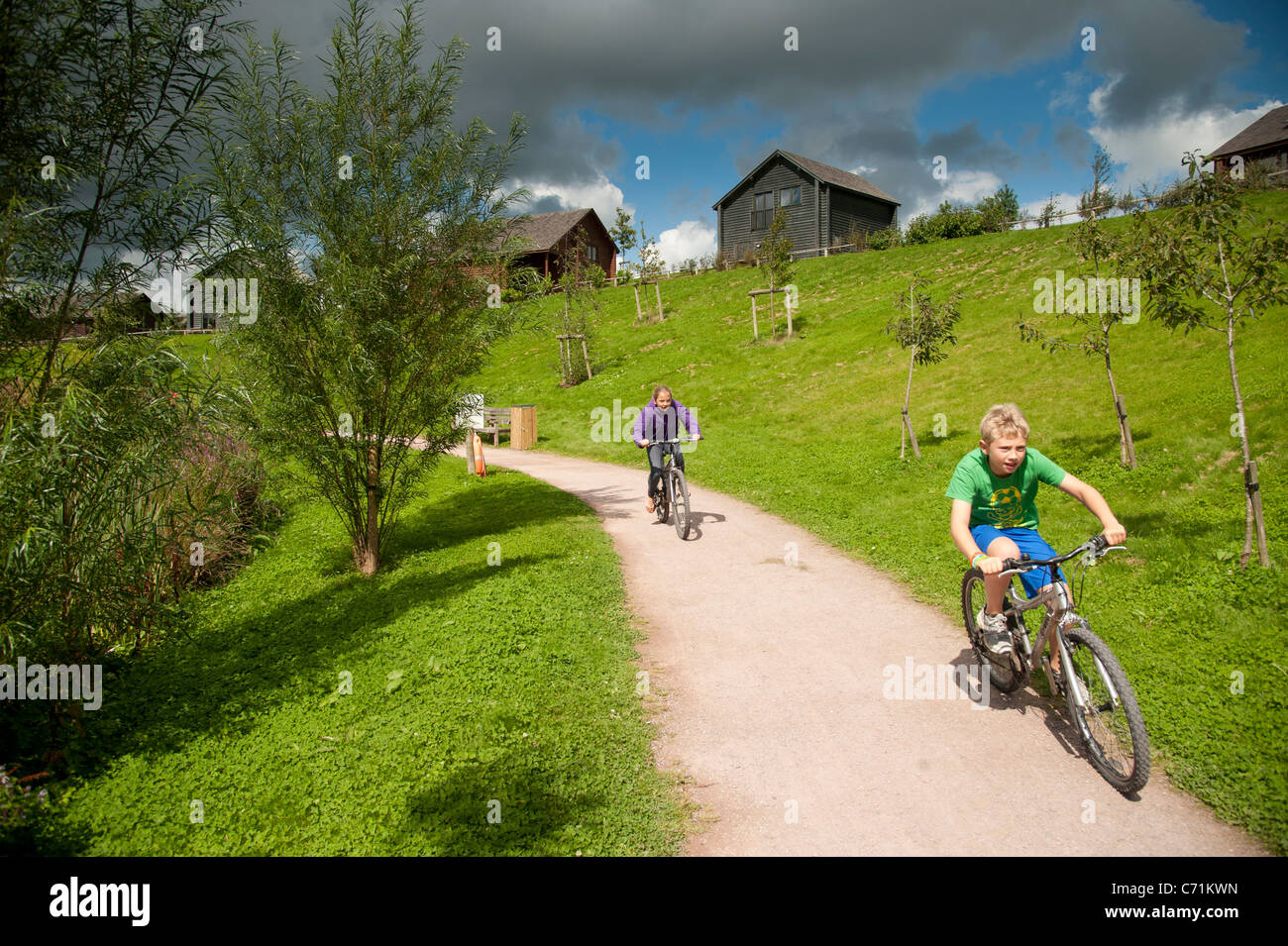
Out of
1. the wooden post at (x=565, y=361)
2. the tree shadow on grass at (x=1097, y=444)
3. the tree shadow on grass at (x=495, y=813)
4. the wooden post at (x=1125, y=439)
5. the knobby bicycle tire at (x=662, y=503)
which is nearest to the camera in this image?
the tree shadow on grass at (x=495, y=813)

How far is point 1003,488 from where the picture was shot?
4863 millimetres

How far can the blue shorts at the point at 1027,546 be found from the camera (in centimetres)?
468

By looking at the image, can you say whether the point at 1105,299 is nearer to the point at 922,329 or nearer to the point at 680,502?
the point at 922,329

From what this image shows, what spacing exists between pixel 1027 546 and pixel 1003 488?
16.9 inches

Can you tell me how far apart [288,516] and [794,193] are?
38.4m

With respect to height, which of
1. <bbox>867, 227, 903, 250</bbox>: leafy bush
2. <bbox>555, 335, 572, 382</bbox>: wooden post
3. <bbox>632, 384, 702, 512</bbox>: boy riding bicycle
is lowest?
<bbox>632, 384, 702, 512</bbox>: boy riding bicycle

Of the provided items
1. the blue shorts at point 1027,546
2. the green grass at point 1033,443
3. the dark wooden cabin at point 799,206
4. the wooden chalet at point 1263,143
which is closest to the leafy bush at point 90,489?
the blue shorts at point 1027,546

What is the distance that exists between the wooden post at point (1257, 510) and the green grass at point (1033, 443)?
22 cm

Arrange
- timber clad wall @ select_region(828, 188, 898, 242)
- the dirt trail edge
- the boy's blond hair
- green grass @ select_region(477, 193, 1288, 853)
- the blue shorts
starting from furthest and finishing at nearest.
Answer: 1. timber clad wall @ select_region(828, 188, 898, 242)
2. green grass @ select_region(477, 193, 1288, 853)
3. the blue shorts
4. the boy's blond hair
5. the dirt trail edge

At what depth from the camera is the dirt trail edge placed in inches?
148

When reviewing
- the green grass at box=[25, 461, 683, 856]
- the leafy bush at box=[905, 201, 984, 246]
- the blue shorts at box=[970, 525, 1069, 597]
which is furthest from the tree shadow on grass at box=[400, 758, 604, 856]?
the leafy bush at box=[905, 201, 984, 246]

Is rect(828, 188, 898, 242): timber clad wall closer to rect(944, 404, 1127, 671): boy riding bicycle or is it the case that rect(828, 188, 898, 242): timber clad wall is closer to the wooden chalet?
the wooden chalet

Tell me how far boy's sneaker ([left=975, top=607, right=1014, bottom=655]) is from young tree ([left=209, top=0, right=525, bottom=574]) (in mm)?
7850

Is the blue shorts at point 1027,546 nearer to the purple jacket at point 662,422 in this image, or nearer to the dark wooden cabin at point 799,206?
the purple jacket at point 662,422
